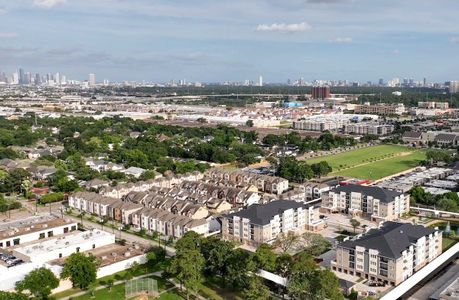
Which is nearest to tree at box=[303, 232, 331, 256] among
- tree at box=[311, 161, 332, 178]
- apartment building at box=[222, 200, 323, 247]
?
apartment building at box=[222, 200, 323, 247]

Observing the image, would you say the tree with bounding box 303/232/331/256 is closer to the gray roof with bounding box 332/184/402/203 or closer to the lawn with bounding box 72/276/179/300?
the gray roof with bounding box 332/184/402/203

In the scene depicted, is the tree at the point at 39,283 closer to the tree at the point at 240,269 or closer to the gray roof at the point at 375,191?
the tree at the point at 240,269

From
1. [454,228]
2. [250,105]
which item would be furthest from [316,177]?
[250,105]

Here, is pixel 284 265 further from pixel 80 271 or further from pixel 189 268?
pixel 80 271

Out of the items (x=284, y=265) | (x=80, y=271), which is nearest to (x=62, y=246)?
(x=80, y=271)

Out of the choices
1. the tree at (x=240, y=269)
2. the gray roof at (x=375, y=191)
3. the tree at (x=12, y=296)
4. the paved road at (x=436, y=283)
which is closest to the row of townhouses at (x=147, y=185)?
the gray roof at (x=375, y=191)

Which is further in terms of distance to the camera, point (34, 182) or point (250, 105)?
point (250, 105)

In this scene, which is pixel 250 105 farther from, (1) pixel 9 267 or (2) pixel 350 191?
(1) pixel 9 267
